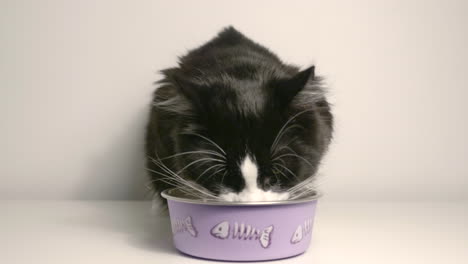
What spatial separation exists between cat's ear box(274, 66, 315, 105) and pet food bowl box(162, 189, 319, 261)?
23 cm

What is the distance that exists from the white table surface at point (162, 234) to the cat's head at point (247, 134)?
18cm

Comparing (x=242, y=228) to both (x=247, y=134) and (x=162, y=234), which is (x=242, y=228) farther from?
(x=162, y=234)

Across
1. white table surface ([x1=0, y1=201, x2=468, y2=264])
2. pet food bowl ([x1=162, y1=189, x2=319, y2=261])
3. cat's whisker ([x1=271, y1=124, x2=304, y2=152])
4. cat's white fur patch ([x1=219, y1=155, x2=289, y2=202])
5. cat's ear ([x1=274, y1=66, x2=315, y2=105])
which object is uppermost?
cat's ear ([x1=274, y1=66, x2=315, y2=105])

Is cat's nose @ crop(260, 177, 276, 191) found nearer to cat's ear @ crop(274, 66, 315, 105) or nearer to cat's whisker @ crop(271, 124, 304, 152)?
cat's whisker @ crop(271, 124, 304, 152)

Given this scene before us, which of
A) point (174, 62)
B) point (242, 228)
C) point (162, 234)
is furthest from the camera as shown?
point (174, 62)

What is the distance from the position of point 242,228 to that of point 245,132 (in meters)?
0.21

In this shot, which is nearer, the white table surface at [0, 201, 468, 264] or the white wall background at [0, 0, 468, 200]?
the white table surface at [0, 201, 468, 264]

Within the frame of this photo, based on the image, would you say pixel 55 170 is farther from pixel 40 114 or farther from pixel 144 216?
pixel 144 216

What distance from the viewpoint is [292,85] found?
1.06m

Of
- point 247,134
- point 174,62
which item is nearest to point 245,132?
point 247,134

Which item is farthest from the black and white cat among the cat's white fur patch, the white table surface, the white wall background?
the white wall background

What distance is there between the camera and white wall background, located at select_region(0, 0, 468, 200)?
6.30ft

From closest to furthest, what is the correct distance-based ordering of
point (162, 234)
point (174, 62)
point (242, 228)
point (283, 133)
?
point (242, 228)
point (283, 133)
point (162, 234)
point (174, 62)

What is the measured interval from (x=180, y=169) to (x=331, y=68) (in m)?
0.99
